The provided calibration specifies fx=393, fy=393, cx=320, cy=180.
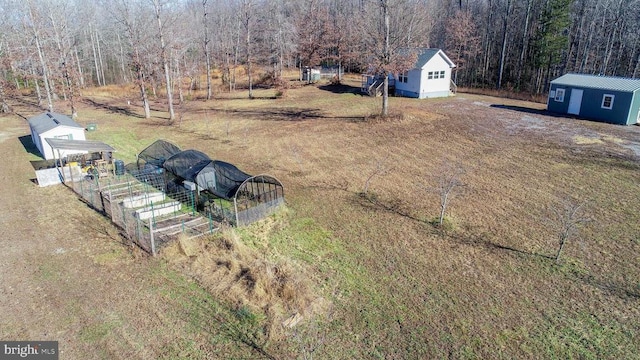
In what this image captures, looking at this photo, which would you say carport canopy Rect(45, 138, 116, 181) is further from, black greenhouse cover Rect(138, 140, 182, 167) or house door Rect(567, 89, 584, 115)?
house door Rect(567, 89, 584, 115)

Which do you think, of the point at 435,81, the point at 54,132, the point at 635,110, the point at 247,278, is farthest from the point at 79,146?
the point at 635,110

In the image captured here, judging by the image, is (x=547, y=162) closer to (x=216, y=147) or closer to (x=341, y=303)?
(x=341, y=303)

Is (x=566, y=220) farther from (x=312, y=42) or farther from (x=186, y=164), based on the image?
(x=312, y=42)

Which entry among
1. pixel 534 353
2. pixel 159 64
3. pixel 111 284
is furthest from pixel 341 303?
pixel 159 64

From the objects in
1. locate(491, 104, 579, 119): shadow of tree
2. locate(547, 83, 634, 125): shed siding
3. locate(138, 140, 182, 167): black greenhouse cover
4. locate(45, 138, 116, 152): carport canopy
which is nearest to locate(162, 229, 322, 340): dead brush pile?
locate(138, 140, 182, 167): black greenhouse cover

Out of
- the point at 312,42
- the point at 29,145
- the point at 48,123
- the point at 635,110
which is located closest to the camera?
the point at 48,123

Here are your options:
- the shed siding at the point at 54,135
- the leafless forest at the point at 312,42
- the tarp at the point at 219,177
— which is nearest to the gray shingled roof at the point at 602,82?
the leafless forest at the point at 312,42
